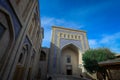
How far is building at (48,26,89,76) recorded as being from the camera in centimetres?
1913

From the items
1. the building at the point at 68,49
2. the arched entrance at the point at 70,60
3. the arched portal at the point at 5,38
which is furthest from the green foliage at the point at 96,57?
the arched portal at the point at 5,38

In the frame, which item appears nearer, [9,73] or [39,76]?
[9,73]

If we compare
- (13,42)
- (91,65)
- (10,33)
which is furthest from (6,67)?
(91,65)

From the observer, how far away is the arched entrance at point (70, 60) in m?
20.2

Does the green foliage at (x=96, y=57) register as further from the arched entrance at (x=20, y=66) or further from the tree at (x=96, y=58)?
the arched entrance at (x=20, y=66)

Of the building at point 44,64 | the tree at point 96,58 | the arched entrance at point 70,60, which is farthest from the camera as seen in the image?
the arched entrance at point 70,60

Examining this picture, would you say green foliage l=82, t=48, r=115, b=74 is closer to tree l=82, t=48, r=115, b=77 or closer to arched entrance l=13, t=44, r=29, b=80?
tree l=82, t=48, r=115, b=77

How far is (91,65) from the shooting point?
14.1m

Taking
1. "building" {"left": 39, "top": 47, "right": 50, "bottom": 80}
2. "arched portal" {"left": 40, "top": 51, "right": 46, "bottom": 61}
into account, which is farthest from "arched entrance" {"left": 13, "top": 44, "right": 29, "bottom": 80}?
"arched portal" {"left": 40, "top": 51, "right": 46, "bottom": 61}

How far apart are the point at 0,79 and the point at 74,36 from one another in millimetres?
18859

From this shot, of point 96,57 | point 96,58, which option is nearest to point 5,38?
point 96,58

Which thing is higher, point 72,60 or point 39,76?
point 72,60

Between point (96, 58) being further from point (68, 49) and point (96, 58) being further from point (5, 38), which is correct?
point (5, 38)

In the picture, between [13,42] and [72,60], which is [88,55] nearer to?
[72,60]
